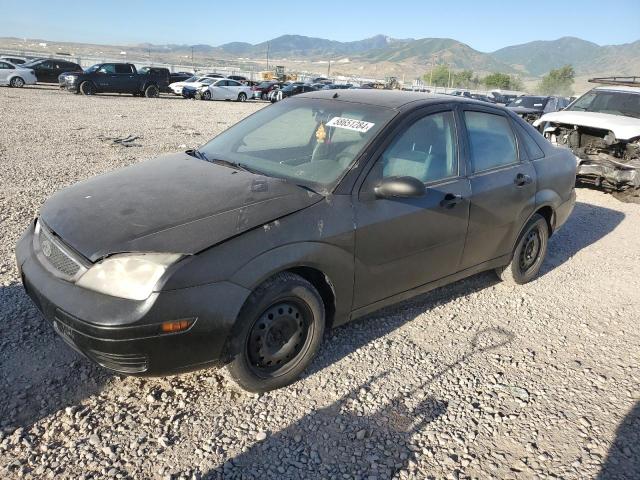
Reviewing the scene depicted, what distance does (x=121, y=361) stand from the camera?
244 cm

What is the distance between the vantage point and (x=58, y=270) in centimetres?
266

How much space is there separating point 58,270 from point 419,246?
88.6 inches

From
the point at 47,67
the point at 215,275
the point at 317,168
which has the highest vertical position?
the point at 317,168

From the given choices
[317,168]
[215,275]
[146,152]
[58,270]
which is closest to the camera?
[215,275]

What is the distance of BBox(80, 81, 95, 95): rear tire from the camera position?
23.9 meters

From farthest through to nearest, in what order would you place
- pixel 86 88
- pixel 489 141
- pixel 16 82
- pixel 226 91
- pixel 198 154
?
pixel 226 91 → pixel 16 82 → pixel 86 88 → pixel 489 141 → pixel 198 154

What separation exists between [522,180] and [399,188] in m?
1.73

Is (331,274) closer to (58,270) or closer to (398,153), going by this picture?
(398,153)

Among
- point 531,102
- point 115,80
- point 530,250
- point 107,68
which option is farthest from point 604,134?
point 107,68

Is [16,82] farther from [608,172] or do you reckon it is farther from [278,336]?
[278,336]

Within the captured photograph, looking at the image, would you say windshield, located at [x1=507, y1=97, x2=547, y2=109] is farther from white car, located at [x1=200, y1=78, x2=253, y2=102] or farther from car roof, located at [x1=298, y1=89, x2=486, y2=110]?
white car, located at [x1=200, y1=78, x2=253, y2=102]

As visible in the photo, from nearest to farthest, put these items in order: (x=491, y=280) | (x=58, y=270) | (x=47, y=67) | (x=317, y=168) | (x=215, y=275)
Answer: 1. (x=215, y=275)
2. (x=58, y=270)
3. (x=317, y=168)
4. (x=491, y=280)
5. (x=47, y=67)

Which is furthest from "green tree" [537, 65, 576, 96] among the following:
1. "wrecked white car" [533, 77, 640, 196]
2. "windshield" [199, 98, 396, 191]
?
"windshield" [199, 98, 396, 191]

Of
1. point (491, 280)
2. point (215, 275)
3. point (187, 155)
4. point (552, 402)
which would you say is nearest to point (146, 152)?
point (187, 155)
